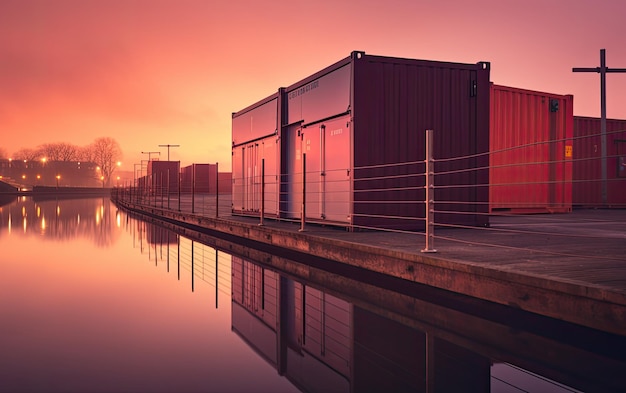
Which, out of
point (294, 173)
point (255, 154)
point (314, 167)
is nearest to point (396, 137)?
point (314, 167)

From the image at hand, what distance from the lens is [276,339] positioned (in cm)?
377

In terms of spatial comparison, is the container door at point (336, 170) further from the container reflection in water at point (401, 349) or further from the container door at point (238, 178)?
the container door at point (238, 178)

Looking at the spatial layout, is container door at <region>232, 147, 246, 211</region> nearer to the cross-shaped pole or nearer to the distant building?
the cross-shaped pole

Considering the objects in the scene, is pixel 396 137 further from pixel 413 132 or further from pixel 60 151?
pixel 60 151

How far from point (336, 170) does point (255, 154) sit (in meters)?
4.77

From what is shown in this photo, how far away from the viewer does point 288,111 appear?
417 inches

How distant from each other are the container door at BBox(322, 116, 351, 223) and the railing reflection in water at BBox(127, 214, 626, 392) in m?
2.51

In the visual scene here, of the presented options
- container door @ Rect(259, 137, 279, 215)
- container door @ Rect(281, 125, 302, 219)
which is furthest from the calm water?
container door @ Rect(259, 137, 279, 215)

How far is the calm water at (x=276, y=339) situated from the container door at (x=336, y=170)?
203cm

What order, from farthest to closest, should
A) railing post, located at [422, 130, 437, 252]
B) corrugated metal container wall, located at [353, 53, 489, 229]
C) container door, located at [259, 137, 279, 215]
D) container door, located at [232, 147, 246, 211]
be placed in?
container door, located at [232, 147, 246, 211], container door, located at [259, 137, 279, 215], corrugated metal container wall, located at [353, 53, 489, 229], railing post, located at [422, 130, 437, 252]

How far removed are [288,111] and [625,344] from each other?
805 centimetres

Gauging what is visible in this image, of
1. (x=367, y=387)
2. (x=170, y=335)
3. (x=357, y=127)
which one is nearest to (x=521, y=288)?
(x=367, y=387)

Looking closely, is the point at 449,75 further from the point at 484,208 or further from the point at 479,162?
the point at 484,208

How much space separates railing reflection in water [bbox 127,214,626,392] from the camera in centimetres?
281
